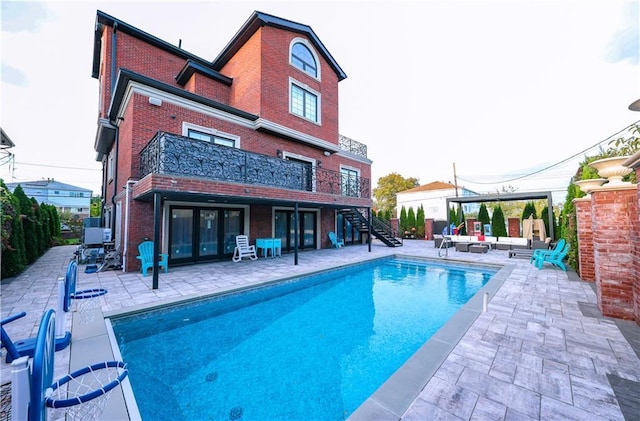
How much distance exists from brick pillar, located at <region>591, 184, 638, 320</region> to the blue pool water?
2515 mm

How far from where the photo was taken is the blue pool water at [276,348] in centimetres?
271

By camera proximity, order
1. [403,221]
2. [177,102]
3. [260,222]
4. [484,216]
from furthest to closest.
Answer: [403,221]
[484,216]
[260,222]
[177,102]

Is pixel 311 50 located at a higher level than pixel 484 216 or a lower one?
higher

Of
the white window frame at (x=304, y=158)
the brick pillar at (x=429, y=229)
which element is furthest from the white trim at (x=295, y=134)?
the brick pillar at (x=429, y=229)

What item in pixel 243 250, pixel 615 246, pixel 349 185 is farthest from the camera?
pixel 349 185

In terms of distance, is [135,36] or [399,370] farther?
[135,36]

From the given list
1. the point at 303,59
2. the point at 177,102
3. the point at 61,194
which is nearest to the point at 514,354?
the point at 177,102

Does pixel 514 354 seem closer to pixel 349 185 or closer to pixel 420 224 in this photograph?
pixel 349 185

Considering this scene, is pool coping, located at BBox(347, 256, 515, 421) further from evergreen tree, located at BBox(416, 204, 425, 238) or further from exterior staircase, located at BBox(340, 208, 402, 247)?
evergreen tree, located at BBox(416, 204, 425, 238)

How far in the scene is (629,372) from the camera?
2684 millimetres

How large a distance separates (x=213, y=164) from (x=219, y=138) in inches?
98.9

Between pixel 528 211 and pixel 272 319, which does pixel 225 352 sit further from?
pixel 528 211

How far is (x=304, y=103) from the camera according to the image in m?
12.6

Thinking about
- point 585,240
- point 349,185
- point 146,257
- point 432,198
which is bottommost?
point 146,257
